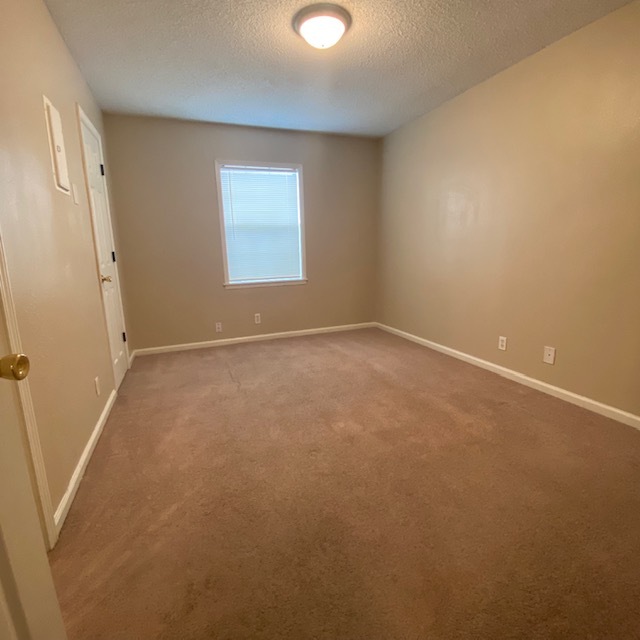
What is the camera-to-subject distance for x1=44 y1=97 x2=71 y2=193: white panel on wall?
6.08 feet

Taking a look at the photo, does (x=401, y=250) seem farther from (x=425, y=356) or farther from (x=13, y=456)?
(x=13, y=456)

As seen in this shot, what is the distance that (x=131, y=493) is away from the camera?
5.63 feet

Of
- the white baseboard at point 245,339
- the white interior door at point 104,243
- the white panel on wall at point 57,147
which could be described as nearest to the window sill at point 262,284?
the white baseboard at point 245,339

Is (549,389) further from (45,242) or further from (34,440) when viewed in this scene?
(45,242)

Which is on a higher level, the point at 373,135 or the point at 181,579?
the point at 373,135

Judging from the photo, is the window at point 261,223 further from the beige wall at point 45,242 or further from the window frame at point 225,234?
the beige wall at point 45,242

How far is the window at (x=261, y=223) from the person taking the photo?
412 cm

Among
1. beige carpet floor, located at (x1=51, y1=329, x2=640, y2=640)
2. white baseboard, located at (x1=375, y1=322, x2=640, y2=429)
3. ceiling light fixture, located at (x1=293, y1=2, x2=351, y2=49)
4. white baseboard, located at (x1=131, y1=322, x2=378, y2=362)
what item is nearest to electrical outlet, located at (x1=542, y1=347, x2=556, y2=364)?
white baseboard, located at (x1=375, y1=322, x2=640, y2=429)

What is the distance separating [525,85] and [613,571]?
3.12 m

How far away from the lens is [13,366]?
0.59m

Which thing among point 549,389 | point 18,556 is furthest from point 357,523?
point 549,389

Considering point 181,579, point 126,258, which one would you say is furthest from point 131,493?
point 126,258

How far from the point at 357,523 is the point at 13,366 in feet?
4.55

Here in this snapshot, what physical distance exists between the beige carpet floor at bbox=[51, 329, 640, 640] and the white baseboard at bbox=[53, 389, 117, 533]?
0.16ft
